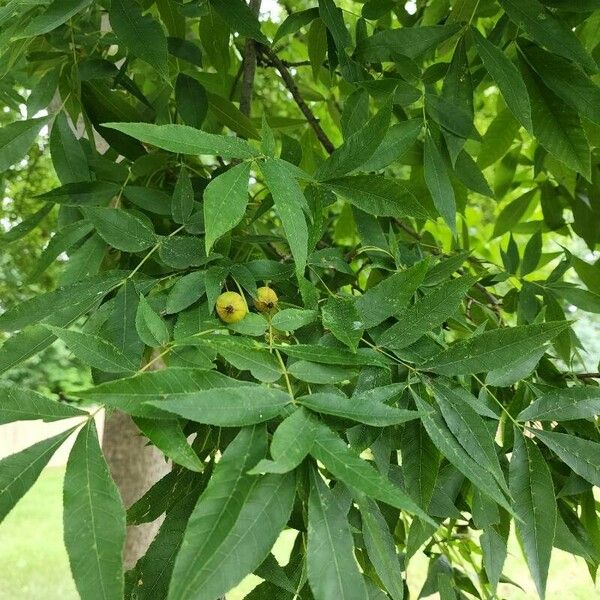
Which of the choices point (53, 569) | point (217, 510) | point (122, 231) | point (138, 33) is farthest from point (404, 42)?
point (53, 569)

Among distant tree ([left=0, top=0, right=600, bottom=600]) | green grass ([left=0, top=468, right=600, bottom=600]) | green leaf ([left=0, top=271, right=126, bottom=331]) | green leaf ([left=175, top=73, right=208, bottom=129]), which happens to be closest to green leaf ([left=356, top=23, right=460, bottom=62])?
distant tree ([left=0, top=0, right=600, bottom=600])

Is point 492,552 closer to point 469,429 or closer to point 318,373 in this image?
point 469,429

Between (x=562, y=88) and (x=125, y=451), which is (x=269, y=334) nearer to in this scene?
(x=562, y=88)

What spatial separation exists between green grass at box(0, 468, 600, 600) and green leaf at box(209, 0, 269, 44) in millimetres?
2230

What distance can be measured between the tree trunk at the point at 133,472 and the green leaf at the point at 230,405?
3.52 ft

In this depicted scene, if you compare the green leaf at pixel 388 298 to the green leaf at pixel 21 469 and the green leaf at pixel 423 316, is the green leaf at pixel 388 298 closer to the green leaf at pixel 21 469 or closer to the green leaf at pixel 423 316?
the green leaf at pixel 423 316

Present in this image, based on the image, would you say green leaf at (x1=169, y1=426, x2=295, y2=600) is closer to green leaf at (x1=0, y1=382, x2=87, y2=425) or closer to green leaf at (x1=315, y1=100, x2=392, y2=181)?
green leaf at (x1=0, y1=382, x2=87, y2=425)

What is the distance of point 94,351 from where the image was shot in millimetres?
483

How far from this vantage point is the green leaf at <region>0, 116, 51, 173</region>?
0.77m

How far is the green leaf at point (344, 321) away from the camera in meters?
0.51

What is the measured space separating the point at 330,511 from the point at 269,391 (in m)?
0.09

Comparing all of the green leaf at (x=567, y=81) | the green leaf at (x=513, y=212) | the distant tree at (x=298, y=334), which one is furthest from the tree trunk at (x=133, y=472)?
the green leaf at (x=567, y=81)

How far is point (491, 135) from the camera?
110 cm

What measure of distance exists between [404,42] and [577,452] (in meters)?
0.50
